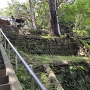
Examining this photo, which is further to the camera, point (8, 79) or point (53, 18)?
point (53, 18)

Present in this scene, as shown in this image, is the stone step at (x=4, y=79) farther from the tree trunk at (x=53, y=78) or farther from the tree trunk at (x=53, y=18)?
the tree trunk at (x=53, y=18)

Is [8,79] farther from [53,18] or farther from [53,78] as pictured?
[53,18]

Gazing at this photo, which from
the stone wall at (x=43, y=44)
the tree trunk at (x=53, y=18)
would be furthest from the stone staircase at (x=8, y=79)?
the tree trunk at (x=53, y=18)

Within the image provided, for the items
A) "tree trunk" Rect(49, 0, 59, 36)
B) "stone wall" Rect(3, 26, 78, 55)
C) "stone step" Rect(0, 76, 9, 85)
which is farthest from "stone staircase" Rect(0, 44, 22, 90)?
"tree trunk" Rect(49, 0, 59, 36)

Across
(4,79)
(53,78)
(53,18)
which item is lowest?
(53,78)

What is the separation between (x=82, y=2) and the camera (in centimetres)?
1459

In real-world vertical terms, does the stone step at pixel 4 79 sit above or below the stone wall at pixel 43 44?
above

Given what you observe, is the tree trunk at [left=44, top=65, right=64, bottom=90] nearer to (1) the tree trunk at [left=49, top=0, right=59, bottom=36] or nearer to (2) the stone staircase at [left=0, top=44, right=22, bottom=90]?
(2) the stone staircase at [left=0, top=44, right=22, bottom=90]

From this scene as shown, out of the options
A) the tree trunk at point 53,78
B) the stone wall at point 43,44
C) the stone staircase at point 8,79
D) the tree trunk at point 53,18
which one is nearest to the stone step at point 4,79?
the stone staircase at point 8,79

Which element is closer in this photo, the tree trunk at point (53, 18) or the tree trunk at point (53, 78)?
the tree trunk at point (53, 78)

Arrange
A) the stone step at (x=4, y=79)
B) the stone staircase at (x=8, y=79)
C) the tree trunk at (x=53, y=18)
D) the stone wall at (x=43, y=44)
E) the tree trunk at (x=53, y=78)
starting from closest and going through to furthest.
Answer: the stone staircase at (x=8, y=79), the stone step at (x=4, y=79), the tree trunk at (x=53, y=78), the stone wall at (x=43, y=44), the tree trunk at (x=53, y=18)

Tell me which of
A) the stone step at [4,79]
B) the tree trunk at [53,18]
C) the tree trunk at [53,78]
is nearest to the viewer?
the stone step at [4,79]

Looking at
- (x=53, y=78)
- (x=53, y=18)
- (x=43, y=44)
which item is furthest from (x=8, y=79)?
(x=53, y=18)

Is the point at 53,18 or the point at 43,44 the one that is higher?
the point at 53,18
